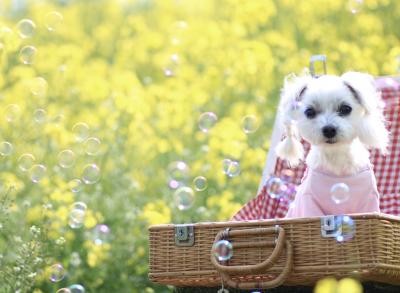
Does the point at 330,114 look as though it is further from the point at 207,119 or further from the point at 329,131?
the point at 207,119

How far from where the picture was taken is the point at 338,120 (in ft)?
10.7

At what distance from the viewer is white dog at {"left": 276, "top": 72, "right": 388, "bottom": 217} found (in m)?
3.24

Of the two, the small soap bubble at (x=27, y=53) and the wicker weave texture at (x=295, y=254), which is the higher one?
the small soap bubble at (x=27, y=53)

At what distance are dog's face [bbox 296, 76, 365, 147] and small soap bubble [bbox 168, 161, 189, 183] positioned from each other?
0.88 meters

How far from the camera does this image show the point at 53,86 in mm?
5660

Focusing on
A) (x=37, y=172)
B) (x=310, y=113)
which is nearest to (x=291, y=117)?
(x=310, y=113)

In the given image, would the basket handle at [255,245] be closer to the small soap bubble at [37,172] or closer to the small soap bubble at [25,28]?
the small soap bubble at [37,172]

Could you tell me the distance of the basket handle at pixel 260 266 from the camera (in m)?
2.93

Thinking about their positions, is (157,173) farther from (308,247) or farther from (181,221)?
(308,247)

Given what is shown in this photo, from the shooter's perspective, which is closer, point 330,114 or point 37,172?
point 330,114

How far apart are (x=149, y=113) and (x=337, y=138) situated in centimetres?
258

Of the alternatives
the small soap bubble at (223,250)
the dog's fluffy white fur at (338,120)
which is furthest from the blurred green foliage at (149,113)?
the dog's fluffy white fur at (338,120)

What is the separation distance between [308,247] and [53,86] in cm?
306

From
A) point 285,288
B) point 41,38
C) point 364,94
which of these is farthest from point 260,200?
point 41,38
